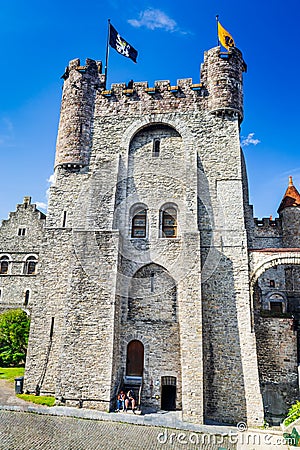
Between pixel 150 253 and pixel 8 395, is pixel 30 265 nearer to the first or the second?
pixel 8 395

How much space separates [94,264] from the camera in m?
15.3

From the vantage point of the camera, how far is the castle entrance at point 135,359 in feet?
49.7

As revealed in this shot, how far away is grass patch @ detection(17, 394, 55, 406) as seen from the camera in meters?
13.7

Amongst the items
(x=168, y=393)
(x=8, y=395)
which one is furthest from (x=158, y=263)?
(x=8, y=395)

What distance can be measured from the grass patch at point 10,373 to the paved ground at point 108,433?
3.81 m

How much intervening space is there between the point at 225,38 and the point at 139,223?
11767 mm

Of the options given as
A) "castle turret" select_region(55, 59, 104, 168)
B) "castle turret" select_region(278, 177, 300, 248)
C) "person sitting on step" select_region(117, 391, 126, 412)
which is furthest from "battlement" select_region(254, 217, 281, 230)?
"person sitting on step" select_region(117, 391, 126, 412)

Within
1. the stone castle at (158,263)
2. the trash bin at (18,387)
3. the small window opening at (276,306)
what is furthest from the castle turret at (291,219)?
the trash bin at (18,387)

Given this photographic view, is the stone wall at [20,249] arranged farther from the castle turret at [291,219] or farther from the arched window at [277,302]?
the castle turret at [291,219]

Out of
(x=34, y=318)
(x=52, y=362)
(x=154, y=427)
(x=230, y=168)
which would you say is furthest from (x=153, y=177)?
(x=154, y=427)

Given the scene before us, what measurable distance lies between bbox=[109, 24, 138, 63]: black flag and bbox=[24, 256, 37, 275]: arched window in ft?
50.8

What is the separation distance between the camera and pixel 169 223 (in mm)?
17266

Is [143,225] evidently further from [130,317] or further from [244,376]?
[244,376]

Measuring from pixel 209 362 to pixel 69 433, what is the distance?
21.5 feet
